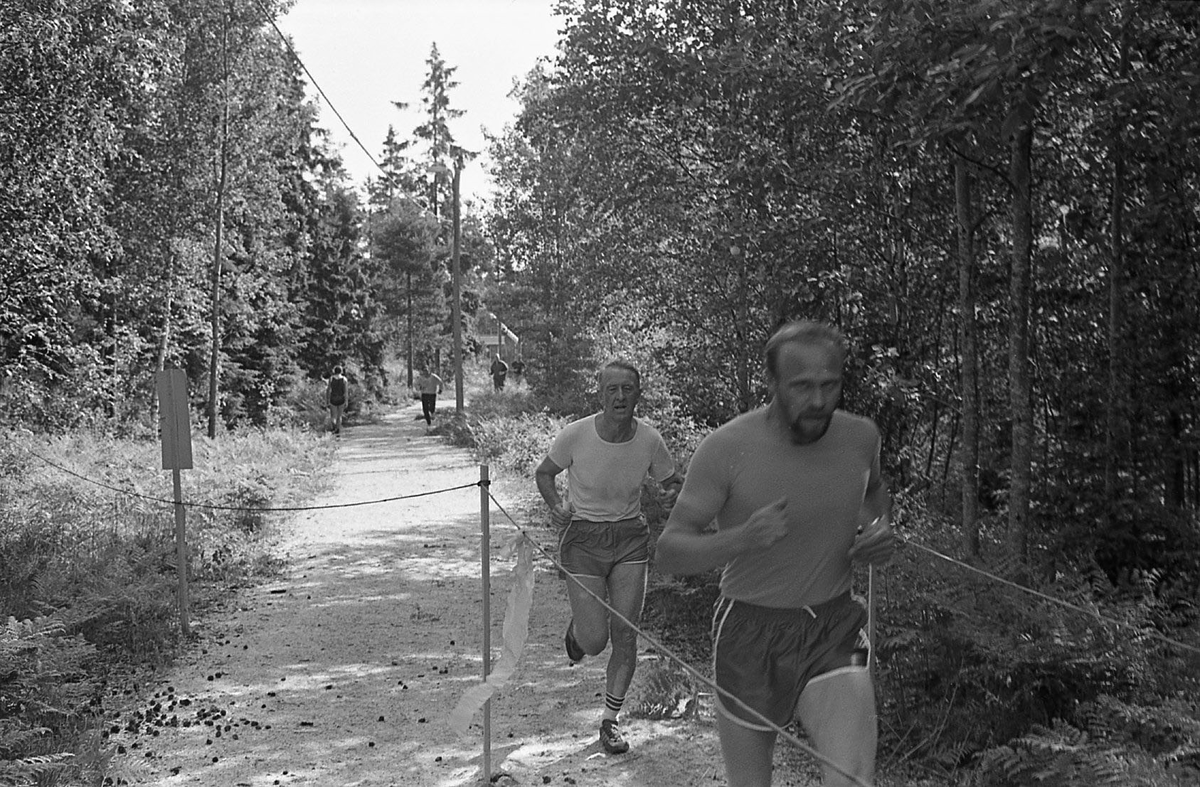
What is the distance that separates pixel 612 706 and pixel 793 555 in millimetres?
3188

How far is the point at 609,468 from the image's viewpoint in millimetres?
6441

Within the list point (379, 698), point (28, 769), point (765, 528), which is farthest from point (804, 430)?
point (379, 698)

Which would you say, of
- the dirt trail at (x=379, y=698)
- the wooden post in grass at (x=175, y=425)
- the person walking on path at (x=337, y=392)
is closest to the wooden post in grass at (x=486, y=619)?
the dirt trail at (x=379, y=698)

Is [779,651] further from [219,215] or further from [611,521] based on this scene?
[219,215]

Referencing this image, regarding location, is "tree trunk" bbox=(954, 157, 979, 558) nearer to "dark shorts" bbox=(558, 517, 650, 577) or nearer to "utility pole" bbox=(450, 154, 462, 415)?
"dark shorts" bbox=(558, 517, 650, 577)

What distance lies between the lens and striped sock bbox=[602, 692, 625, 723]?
643 centimetres

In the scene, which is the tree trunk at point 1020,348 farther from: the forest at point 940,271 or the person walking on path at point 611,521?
the person walking on path at point 611,521

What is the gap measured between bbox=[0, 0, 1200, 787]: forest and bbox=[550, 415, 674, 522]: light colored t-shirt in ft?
5.31

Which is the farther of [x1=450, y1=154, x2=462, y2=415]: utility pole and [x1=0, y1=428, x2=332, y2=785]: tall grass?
[x1=450, y1=154, x2=462, y2=415]: utility pole

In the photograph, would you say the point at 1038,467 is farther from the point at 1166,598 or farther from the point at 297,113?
the point at 297,113

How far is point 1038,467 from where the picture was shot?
29.9 feet

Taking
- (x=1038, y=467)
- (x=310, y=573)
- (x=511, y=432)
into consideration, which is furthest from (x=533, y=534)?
(x=511, y=432)

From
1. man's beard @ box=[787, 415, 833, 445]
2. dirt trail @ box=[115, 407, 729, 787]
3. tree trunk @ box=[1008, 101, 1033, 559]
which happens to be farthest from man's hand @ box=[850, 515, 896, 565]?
tree trunk @ box=[1008, 101, 1033, 559]

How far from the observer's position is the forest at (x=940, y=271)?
18.3 ft
